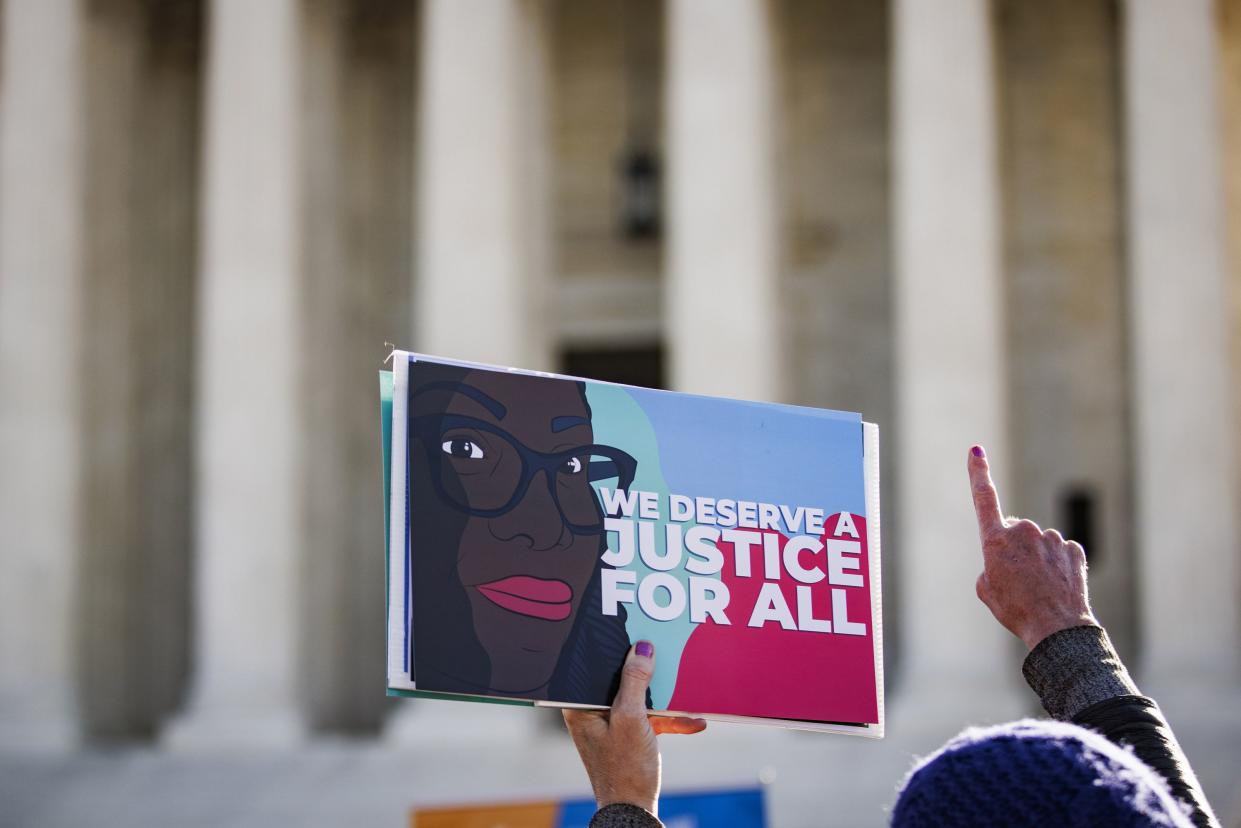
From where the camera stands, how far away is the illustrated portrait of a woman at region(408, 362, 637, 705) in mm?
8570

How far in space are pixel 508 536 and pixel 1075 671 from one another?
3047 millimetres

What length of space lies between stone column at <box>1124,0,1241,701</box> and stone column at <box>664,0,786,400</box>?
1047cm

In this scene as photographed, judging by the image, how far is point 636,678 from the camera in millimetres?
8305

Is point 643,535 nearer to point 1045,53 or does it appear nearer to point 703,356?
point 703,356

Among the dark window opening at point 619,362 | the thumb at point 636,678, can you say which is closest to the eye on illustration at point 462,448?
the thumb at point 636,678

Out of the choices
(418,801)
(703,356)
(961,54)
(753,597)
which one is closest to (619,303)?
(703,356)

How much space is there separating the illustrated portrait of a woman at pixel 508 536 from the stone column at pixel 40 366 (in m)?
48.6

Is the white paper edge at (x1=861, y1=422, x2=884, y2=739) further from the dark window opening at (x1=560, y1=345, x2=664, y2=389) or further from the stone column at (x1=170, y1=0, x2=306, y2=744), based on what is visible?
the dark window opening at (x1=560, y1=345, x2=664, y2=389)

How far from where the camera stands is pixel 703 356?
52.1m

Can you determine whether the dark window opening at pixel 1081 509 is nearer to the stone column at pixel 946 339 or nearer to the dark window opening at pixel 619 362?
the stone column at pixel 946 339

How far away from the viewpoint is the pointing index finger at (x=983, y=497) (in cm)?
747

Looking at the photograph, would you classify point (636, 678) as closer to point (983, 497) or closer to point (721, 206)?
point (983, 497)

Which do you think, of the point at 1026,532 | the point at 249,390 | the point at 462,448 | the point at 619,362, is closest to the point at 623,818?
the point at 1026,532

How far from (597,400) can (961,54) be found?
45.0m
